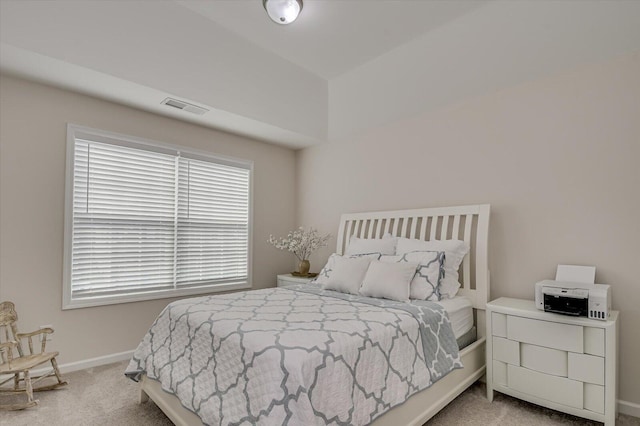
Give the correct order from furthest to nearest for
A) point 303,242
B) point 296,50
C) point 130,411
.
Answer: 1. point 303,242
2. point 296,50
3. point 130,411

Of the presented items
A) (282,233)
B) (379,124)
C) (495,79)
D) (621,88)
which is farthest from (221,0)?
(621,88)

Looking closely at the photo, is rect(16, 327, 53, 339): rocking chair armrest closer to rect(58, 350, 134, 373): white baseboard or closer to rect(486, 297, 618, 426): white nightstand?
rect(58, 350, 134, 373): white baseboard

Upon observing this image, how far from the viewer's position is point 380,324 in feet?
6.15

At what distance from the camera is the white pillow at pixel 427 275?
2.54m

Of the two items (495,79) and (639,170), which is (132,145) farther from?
(639,170)

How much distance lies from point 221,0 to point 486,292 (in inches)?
126

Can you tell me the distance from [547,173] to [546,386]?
148 centimetres

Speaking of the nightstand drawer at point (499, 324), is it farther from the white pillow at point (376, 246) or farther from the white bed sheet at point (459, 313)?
the white pillow at point (376, 246)

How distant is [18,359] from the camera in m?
2.43

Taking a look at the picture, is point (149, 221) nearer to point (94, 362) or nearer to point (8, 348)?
point (94, 362)

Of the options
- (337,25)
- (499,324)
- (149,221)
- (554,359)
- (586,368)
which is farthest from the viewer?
(149,221)

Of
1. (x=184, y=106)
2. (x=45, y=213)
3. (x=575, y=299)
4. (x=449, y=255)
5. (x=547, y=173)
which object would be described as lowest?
(x=575, y=299)

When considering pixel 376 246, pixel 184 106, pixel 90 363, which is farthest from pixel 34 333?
pixel 376 246

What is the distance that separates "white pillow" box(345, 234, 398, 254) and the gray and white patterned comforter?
0.75 metres
